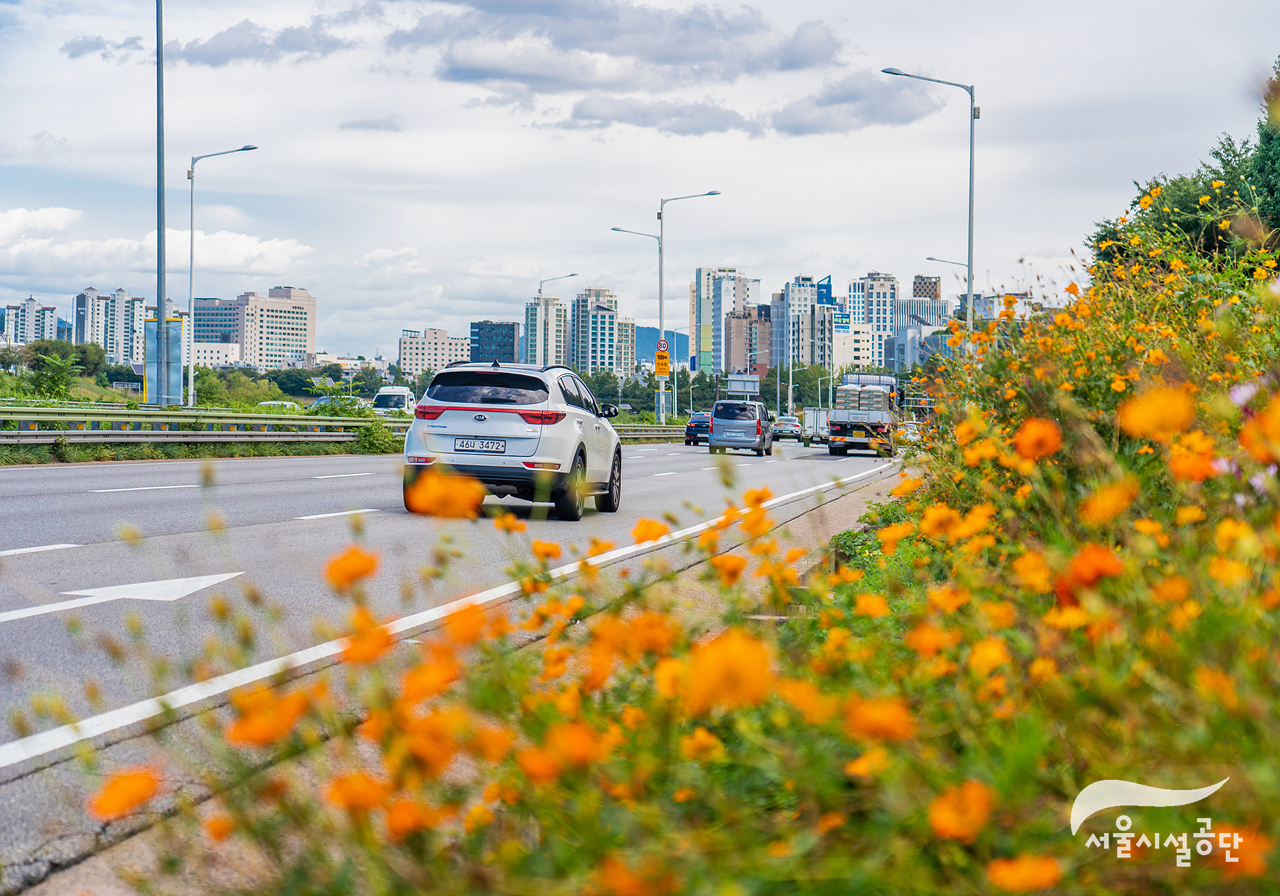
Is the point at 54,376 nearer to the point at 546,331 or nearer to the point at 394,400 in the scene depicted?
the point at 394,400

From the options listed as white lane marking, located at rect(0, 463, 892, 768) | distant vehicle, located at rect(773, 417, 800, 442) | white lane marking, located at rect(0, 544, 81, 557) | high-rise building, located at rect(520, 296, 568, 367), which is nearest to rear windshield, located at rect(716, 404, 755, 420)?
distant vehicle, located at rect(773, 417, 800, 442)

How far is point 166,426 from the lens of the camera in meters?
25.0

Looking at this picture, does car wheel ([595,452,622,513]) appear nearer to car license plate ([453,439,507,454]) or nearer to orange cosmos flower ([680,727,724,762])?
car license plate ([453,439,507,454])

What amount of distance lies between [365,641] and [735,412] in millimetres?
38405

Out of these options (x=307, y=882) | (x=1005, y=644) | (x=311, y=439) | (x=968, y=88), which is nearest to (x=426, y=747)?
(x=307, y=882)

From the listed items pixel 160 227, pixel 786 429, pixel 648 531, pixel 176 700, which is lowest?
pixel 176 700

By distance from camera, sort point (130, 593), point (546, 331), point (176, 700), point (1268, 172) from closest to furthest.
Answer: point (176, 700) < point (130, 593) < point (1268, 172) < point (546, 331)

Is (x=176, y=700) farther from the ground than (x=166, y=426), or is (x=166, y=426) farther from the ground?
(x=166, y=426)

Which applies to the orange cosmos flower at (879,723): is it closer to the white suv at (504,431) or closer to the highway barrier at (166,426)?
the white suv at (504,431)

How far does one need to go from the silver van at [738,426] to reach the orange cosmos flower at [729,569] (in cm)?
3671

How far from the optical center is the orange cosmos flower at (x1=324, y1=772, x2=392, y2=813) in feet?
5.07

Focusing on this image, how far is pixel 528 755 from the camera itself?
1513 mm

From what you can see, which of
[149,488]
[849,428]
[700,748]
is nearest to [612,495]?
[149,488]

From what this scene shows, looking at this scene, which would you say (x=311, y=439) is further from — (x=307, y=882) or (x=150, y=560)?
(x=307, y=882)
